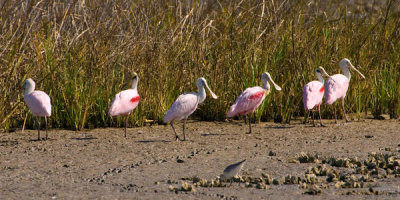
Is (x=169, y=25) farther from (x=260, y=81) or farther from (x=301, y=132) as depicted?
(x=301, y=132)

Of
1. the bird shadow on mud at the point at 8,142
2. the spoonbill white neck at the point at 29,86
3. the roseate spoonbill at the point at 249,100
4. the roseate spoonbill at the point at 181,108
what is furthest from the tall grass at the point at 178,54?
the roseate spoonbill at the point at 181,108

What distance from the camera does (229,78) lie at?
995 cm

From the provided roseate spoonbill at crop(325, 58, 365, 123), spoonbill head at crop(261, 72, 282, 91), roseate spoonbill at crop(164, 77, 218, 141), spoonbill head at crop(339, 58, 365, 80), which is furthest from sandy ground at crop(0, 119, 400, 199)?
spoonbill head at crop(339, 58, 365, 80)

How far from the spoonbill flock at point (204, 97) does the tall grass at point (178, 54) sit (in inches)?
14.4

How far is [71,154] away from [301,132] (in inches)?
122

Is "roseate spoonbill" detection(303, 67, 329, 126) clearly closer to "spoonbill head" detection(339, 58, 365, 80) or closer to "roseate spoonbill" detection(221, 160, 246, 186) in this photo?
"spoonbill head" detection(339, 58, 365, 80)

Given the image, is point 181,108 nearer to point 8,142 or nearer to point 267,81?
point 267,81

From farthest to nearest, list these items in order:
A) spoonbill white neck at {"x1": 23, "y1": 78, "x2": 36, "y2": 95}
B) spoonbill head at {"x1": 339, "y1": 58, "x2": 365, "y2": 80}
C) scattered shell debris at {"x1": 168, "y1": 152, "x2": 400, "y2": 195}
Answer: spoonbill head at {"x1": 339, "y1": 58, "x2": 365, "y2": 80} → spoonbill white neck at {"x1": 23, "y1": 78, "x2": 36, "y2": 95} → scattered shell debris at {"x1": 168, "y1": 152, "x2": 400, "y2": 195}

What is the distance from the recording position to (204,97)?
29.0 ft

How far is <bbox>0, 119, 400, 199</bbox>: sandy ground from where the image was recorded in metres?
5.83

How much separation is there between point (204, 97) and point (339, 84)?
1.96 meters

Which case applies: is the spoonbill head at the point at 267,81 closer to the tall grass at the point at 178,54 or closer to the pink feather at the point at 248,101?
the pink feather at the point at 248,101

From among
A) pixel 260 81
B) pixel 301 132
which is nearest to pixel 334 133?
pixel 301 132

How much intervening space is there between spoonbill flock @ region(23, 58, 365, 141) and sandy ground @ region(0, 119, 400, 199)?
1.08 ft
